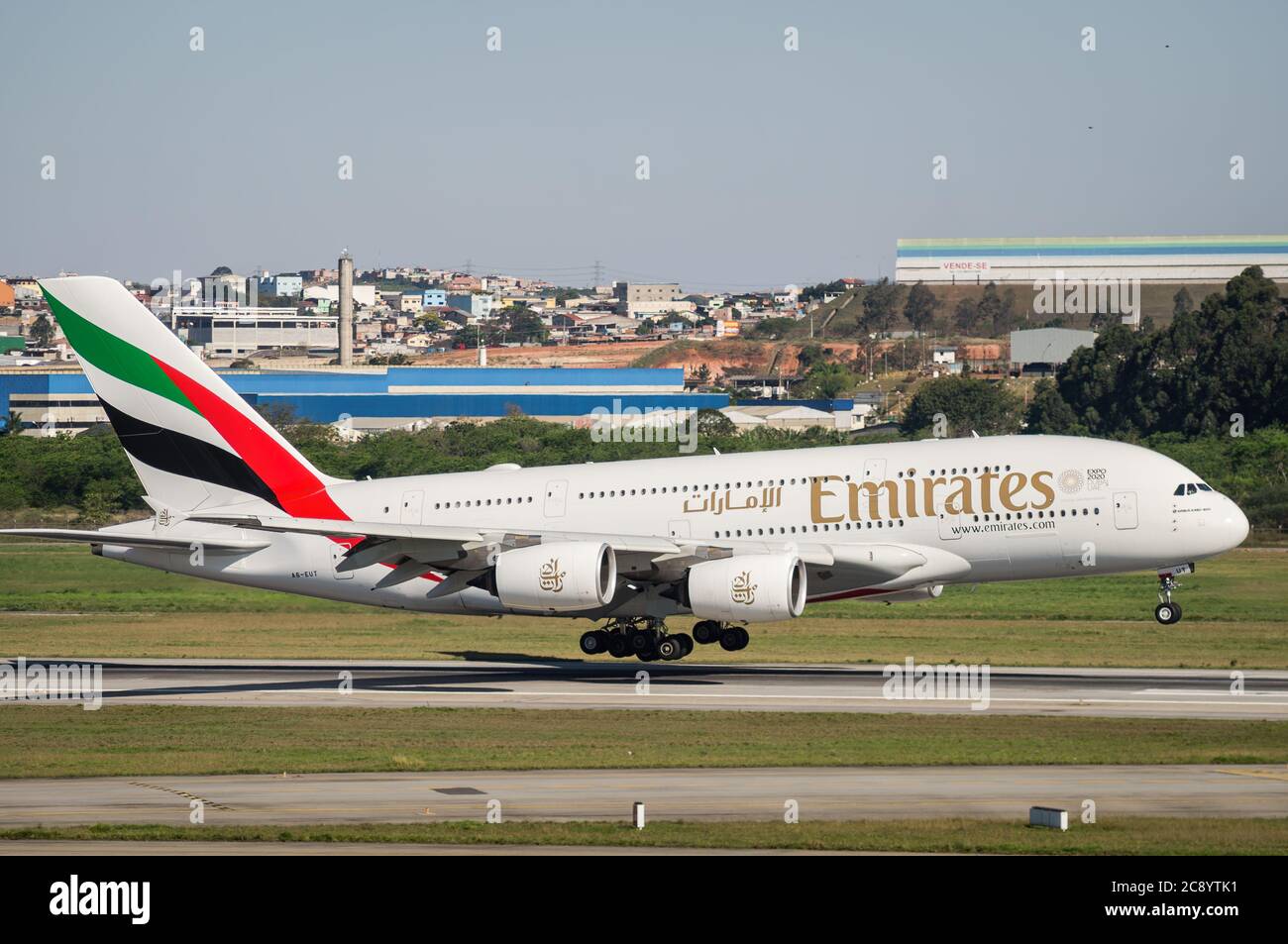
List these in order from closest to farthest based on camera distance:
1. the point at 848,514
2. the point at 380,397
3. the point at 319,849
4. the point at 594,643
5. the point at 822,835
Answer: the point at 319,849, the point at 822,835, the point at 848,514, the point at 594,643, the point at 380,397

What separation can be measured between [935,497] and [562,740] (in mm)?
15436

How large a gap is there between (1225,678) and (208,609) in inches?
1609

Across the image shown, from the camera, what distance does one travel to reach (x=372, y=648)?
2238 inches

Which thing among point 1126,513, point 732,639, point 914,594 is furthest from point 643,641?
point 1126,513

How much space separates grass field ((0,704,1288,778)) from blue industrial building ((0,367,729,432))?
11675 centimetres

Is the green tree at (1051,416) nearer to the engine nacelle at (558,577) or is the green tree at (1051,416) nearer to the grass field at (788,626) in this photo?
the grass field at (788,626)

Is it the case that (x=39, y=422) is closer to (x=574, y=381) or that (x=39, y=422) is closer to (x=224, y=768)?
(x=574, y=381)

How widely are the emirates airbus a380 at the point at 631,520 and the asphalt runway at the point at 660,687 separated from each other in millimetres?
1912

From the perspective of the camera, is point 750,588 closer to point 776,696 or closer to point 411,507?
point 776,696

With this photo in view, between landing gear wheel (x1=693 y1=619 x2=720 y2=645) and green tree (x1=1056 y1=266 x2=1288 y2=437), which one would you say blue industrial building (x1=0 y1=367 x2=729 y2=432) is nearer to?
green tree (x1=1056 y1=266 x2=1288 y2=437)

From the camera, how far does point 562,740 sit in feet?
118

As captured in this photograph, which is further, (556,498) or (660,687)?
(556,498)

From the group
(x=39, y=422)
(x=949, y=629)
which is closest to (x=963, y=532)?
(x=949, y=629)
